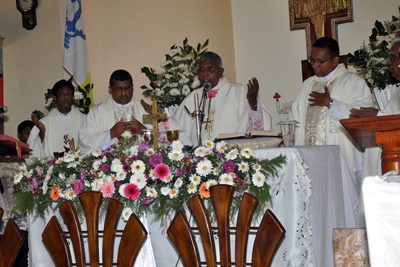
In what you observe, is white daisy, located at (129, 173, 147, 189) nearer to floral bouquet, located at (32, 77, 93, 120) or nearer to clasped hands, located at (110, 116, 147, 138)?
clasped hands, located at (110, 116, 147, 138)

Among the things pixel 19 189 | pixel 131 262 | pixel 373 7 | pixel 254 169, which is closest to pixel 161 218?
pixel 254 169

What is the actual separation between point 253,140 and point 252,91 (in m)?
1.11

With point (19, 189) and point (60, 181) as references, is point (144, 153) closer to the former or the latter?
point (60, 181)

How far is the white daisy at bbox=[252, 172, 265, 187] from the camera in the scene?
287 centimetres

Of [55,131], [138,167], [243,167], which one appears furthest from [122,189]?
[55,131]

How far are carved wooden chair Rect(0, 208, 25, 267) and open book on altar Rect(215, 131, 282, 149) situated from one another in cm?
182

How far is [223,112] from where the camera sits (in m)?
4.87

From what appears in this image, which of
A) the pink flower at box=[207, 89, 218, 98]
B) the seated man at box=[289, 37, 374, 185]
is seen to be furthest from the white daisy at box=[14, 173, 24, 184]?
the seated man at box=[289, 37, 374, 185]

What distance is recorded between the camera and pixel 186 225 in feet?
5.42

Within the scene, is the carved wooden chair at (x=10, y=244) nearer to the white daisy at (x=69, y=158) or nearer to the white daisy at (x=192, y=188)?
the white daisy at (x=192, y=188)

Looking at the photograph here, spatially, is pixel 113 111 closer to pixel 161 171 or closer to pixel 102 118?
pixel 102 118

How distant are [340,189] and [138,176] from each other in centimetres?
165

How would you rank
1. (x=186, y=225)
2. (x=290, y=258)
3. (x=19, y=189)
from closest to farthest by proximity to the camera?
(x=186, y=225) < (x=290, y=258) < (x=19, y=189)

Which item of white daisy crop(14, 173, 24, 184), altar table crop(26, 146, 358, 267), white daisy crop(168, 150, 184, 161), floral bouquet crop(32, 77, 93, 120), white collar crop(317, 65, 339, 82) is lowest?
altar table crop(26, 146, 358, 267)
